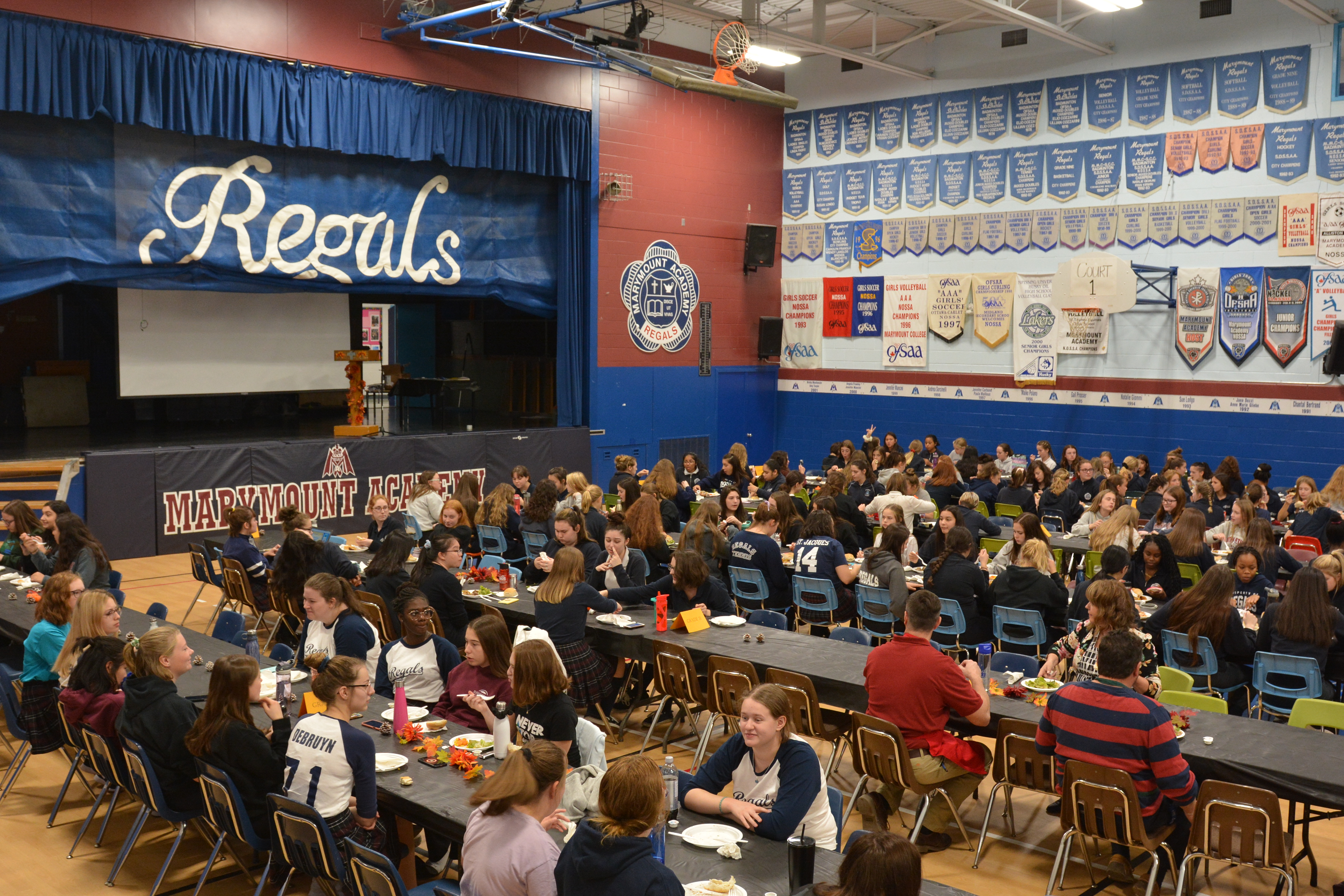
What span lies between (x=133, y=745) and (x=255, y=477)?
9634mm

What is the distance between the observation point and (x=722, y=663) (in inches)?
261

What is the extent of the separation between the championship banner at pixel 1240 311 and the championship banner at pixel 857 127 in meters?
6.23

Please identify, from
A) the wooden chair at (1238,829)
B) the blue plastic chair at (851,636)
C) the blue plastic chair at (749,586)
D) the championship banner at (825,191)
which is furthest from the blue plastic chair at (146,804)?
the championship banner at (825,191)

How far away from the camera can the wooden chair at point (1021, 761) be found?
5410mm

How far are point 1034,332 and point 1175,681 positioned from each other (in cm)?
1146

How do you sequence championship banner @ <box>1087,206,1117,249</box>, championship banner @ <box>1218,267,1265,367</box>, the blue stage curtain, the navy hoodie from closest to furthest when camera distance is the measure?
the navy hoodie, the blue stage curtain, championship banner @ <box>1218,267,1265,367</box>, championship banner @ <box>1087,206,1117,249</box>

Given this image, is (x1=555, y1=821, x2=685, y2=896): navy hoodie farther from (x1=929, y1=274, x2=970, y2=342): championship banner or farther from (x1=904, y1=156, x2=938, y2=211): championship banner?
(x1=904, y1=156, x2=938, y2=211): championship banner

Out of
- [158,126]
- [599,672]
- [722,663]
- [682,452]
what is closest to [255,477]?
[158,126]

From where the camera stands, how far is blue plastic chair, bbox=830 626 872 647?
724cm

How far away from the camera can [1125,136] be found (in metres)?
15.9

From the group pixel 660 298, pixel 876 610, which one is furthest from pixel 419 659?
pixel 660 298

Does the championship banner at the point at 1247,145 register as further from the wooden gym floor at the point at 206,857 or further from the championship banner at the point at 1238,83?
the wooden gym floor at the point at 206,857

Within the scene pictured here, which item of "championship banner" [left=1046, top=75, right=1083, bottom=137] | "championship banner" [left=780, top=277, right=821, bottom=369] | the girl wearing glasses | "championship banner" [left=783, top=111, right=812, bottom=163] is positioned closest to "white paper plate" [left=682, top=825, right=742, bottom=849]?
the girl wearing glasses

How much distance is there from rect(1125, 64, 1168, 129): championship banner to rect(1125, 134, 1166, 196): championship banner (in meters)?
0.23
